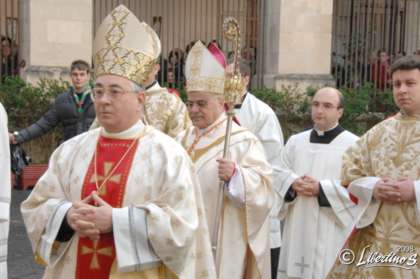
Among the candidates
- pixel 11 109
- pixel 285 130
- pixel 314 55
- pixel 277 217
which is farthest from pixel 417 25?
pixel 277 217

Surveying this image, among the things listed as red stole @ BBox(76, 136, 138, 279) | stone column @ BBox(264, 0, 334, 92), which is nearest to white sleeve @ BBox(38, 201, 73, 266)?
red stole @ BBox(76, 136, 138, 279)

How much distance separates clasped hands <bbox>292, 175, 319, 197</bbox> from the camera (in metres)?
5.91

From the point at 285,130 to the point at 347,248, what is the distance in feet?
28.9

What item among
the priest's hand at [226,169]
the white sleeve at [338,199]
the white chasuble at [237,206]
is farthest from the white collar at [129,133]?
the white sleeve at [338,199]

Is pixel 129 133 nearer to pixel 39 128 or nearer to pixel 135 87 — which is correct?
pixel 135 87

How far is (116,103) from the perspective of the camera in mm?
3658

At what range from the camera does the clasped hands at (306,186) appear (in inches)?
233

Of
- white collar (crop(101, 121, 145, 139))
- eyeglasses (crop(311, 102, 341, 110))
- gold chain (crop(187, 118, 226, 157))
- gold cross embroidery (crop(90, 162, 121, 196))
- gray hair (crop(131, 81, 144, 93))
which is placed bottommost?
gold cross embroidery (crop(90, 162, 121, 196))

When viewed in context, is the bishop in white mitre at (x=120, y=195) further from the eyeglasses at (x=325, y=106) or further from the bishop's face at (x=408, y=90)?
the eyeglasses at (x=325, y=106)

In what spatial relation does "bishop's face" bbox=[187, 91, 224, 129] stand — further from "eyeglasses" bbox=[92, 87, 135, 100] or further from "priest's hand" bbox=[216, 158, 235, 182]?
"eyeglasses" bbox=[92, 87, 135, 100]

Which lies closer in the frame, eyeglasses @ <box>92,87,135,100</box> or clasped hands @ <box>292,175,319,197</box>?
eyeglasses @ <box>92,87,135,100</box>

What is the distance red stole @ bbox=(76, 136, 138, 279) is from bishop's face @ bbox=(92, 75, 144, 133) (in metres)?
0.10

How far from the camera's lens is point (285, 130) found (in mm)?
13547

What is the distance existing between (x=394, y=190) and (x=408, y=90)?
58 centimetres
